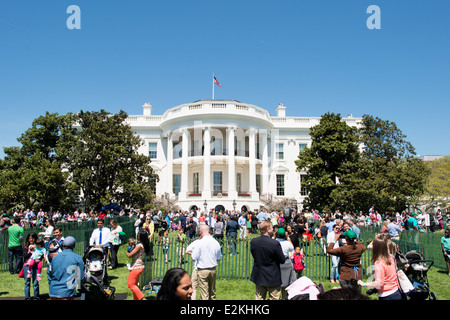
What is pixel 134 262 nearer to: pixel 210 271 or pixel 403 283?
pixel 210 271

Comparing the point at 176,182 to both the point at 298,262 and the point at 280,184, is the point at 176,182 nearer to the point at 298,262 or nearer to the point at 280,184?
the point at 280,184

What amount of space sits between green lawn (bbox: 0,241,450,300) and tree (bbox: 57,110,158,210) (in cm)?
1752

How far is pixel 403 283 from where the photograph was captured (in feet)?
16.5

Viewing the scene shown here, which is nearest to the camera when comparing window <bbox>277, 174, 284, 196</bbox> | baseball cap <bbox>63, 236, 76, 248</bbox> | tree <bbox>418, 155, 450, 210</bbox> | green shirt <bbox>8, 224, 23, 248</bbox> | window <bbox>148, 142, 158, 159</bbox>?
baseball cap <bbox>63, 236, 76, 248</bbox>

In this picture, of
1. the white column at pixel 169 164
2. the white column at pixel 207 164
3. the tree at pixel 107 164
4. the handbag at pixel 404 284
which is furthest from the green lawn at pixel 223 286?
the white column at pixel 169 164

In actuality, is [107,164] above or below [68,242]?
above

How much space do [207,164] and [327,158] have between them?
12.5 m

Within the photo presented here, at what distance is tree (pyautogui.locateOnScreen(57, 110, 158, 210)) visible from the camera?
92.4 feet

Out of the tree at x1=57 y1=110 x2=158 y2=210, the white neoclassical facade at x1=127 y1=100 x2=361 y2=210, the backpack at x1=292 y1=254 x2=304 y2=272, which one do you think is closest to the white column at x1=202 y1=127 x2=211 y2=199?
the white neoclassical facade at x1=127 y1=100 x2=361 y2=210

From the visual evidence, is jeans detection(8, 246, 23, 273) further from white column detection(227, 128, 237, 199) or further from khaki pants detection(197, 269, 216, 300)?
white column detection(227, 128, 237, 199)

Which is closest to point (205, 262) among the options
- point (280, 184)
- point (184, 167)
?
point (184, 167)

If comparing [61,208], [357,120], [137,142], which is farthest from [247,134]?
[61,208]

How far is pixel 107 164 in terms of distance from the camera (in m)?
28.0

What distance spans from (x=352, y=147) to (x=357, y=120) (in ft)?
41.9
